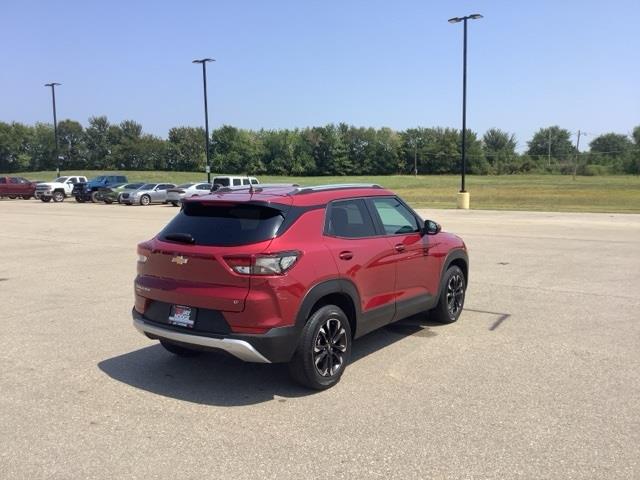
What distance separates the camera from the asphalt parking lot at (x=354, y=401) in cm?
357

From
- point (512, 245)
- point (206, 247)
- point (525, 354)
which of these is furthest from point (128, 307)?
point (512, 245)

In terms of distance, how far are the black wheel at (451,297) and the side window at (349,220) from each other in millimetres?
1562

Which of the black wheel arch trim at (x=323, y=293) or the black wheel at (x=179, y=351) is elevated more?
the black wheel arch trim at (x=323, y=293)

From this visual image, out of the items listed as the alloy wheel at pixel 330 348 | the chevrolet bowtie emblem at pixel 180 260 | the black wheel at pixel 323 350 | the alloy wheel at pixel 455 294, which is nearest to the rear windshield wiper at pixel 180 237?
the chevrolet bowtie emblem at pixel 180 260

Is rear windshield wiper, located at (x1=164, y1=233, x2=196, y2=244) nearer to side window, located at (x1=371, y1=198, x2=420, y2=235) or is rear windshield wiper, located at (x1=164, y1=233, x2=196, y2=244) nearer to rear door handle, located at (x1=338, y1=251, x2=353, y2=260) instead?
rear door handle, located at (x1=338, y1=251, x2=353, y2=260)

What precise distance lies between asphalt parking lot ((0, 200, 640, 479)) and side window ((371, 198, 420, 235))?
1186mm

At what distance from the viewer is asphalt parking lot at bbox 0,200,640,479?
11.7 ft

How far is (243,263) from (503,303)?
4.73 m

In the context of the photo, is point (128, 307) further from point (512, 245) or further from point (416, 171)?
point (416, 171)

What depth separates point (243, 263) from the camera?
445cm

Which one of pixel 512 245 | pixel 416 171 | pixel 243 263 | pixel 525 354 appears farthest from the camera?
pixel 416 171

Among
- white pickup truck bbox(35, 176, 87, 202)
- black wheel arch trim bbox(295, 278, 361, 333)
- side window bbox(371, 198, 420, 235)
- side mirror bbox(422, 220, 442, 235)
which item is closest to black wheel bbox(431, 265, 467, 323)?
side mirror bbox(422, 220, 442, 235)

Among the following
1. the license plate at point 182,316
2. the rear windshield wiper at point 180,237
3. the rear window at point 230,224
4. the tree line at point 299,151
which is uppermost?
the tree line at point 299,151

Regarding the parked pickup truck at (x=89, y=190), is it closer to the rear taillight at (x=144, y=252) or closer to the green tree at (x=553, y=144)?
the rear taillight at (x=144, y=252)
